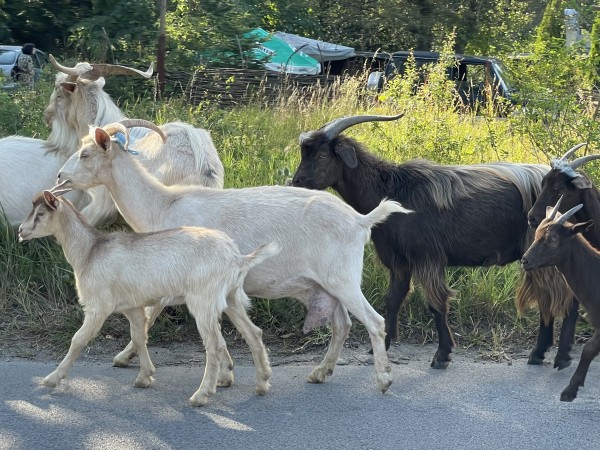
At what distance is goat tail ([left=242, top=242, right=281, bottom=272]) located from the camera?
5.50 metres

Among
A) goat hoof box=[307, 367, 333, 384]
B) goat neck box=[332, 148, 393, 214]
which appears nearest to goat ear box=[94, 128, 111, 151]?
goat neck box=[332, 148, 393, 214]

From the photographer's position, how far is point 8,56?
17719 mm

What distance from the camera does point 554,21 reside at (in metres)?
18.4

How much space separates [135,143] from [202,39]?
25.0 feet

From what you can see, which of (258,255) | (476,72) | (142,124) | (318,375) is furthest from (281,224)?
(476,72)

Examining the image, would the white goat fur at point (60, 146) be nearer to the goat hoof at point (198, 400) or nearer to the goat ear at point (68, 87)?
the goat ear at point (68, 87)

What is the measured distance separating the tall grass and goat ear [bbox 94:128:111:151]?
1.49 m

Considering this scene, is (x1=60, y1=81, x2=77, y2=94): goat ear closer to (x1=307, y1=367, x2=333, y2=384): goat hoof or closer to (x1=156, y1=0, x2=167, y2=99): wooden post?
(x1=307, y1=367, x2=333, y2=384): goat hoof

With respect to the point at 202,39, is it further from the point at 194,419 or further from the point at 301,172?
the point at 194,419

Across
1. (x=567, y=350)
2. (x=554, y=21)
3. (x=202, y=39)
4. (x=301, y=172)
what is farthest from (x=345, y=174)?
(x=554, y=21)

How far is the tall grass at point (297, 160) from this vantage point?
704cm

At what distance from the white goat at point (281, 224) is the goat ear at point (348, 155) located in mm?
770

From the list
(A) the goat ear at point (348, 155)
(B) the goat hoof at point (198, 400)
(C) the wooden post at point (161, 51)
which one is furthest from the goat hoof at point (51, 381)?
(C) the wooden post at point (161, 51)

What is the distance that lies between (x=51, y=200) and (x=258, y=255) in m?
1.42
